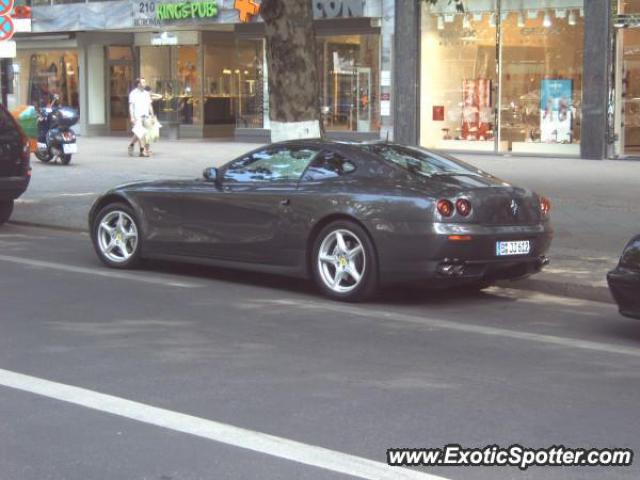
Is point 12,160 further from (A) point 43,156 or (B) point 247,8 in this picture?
(B) point 247,8

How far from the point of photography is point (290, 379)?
20.2 ft

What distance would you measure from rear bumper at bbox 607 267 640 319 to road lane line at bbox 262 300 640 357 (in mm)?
273

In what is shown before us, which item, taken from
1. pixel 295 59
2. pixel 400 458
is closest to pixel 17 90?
pixel 295 59

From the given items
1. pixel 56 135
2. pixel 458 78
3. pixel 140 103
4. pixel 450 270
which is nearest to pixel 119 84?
pixel 140 103

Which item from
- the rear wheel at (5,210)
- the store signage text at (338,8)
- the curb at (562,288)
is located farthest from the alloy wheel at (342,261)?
the store signage text at (338,8)

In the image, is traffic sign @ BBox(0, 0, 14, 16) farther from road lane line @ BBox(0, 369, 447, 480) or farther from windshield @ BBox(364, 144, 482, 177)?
road lane line @ BBox(0, 369, 447, 480)

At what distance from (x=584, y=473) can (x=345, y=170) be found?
16.0ft

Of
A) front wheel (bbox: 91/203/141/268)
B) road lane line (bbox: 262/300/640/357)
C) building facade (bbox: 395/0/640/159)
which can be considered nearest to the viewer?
road lane line (bbox: 262/300/640/357)

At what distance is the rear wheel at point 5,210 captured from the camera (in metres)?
14.0

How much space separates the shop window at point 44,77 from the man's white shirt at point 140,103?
11002mm

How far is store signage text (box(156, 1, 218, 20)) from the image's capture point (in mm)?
28219

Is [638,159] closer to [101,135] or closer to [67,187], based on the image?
[67,187]

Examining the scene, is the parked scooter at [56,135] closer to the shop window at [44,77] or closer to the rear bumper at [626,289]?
the shop window at [44,77]

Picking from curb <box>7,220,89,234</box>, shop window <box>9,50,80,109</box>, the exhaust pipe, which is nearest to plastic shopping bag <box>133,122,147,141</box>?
curb <box>7,220,89,234</box>
